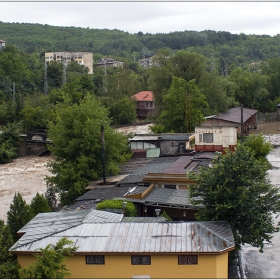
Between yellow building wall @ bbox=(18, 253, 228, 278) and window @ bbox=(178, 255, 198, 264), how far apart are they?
12cm

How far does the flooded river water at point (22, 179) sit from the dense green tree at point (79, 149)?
424 centimetres

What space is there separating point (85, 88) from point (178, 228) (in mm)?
61930

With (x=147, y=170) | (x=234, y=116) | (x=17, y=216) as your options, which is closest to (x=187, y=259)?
(x=17, y=216)

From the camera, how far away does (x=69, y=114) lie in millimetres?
29609

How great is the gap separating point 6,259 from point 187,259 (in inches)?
223

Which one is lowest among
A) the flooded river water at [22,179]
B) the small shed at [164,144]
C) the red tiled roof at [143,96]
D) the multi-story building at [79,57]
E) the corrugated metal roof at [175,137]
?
the flooded river water at [22,179]

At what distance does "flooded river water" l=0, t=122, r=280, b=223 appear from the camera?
34466 millimetres

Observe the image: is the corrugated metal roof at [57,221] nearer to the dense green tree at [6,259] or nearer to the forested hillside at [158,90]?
the dense green tree at [6,259]

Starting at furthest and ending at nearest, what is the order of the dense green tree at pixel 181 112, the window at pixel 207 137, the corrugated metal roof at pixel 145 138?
1. the dense green tree at pixel 181 112
2. the corrugated metal roof at pixel 145 138
3. the window at pixel 207 137

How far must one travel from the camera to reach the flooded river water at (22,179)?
3447 centimetres

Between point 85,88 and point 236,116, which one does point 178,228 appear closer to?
point 236,116

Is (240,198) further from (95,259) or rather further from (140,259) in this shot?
(95,259)

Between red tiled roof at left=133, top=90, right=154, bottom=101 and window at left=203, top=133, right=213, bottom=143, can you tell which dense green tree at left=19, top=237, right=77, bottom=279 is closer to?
window at left=203, top=133, right=213, bottom=143

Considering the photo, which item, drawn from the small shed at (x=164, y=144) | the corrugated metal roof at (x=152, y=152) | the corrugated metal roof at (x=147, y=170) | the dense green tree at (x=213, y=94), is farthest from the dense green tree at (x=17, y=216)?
the dense green tree at (x=213, y=94)
